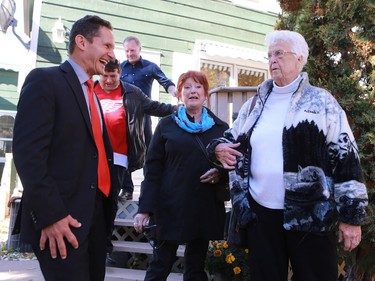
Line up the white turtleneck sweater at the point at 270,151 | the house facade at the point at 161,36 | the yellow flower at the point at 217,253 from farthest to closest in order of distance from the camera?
the house facade at the point at 161,36 < the yellow flower at the point at 217,253 < the white turtleneck sweater at the point at 270,151

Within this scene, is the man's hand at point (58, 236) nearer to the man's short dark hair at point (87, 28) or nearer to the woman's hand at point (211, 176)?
the man's short dark hair at point (87, 28)

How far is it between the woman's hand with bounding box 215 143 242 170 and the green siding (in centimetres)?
592

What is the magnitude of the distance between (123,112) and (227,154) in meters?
2.03

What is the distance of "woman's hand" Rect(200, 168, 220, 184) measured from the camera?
9.12 feet

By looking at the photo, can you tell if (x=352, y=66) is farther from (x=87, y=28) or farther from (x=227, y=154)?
(x=87, y=28)

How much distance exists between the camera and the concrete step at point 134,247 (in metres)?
4.32

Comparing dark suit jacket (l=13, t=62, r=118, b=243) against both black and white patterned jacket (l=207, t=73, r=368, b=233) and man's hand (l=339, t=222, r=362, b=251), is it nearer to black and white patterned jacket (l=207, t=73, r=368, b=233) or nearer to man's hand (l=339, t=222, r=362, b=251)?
black and white patterned jacket (l=207, t=73, r=368, b=233)

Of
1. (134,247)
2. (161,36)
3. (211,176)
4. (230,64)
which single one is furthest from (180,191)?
(230,64)

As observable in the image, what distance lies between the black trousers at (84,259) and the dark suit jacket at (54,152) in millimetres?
70

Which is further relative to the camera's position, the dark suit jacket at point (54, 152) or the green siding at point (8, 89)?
the green siding at point (8, 89)

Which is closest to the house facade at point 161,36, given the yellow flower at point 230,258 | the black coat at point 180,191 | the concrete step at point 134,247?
the concrete step at point 134,247

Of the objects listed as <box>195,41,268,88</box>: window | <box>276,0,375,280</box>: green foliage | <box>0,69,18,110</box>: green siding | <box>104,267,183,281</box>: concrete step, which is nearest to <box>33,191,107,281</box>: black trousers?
<box>276,0,375,280</box>: green foliage

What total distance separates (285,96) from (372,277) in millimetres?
1860

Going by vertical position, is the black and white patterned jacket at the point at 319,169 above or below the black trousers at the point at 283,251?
above
